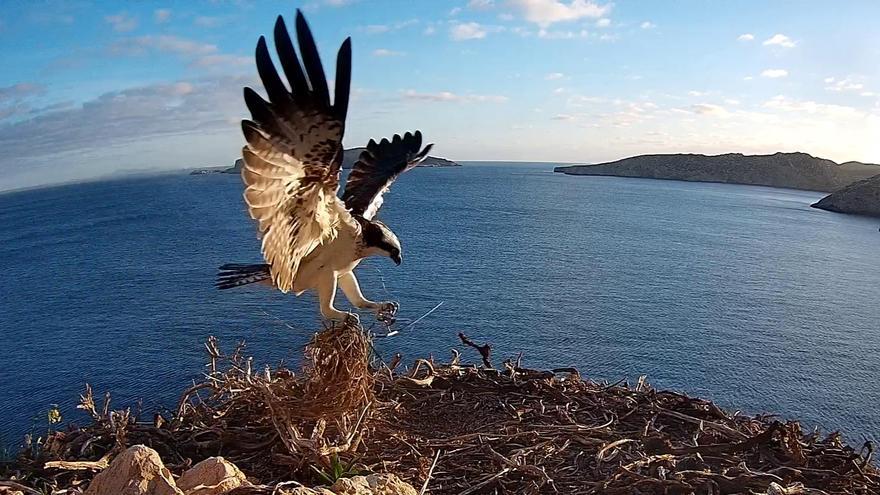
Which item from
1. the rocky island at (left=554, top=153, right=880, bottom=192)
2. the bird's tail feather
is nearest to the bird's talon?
the bird's tail feather

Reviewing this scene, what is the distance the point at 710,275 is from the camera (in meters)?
24.0

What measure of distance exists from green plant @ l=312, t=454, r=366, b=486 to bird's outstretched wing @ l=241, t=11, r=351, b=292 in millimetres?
1410

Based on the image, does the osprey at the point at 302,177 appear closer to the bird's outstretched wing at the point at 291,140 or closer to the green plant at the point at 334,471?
the bird's outstretched wing at the point at 291,140

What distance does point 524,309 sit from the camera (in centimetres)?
1795

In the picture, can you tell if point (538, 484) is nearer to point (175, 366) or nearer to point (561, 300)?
point (175, 366)

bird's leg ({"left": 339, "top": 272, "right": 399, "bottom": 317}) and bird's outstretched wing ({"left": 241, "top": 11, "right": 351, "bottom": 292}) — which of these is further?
bird's leg ({"left": 339, "top": 272, "right": 399, "bottom": 317})

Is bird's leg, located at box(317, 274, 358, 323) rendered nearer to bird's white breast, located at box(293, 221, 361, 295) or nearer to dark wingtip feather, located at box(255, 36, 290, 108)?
bird's white breast, located at box(293, 221, 361, 295)

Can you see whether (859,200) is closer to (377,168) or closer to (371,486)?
(377,168)

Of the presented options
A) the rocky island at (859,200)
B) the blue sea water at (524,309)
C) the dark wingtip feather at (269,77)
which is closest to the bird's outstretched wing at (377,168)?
the blue sea water at (524,309)

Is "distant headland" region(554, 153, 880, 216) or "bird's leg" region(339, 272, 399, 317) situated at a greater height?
"distant headland" region(554, 153, 880, 216)

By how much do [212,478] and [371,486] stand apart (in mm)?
845

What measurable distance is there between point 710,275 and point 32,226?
47.1 m

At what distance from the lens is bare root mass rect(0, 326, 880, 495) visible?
4.17m

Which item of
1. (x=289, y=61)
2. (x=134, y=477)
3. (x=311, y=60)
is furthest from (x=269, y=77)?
(x=134, y=477)
